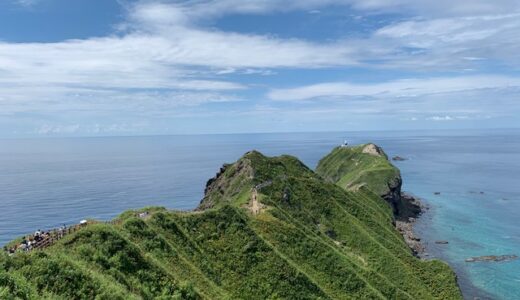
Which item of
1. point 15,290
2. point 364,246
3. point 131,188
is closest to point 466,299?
point 364,246

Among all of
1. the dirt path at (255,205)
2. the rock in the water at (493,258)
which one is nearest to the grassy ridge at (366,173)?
the rock in the water at (493,258)

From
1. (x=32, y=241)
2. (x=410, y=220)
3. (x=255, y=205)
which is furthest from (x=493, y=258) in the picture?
(x=32, y=241)

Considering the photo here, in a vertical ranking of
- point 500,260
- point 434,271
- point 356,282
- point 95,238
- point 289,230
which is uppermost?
point 95,238

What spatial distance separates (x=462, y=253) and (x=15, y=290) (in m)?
105

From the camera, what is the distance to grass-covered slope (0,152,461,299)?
30.5 meters

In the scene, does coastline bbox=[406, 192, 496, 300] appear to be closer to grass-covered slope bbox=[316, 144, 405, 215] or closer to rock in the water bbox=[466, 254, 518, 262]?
rock in the water bbox=[466, 254, 518, 262]

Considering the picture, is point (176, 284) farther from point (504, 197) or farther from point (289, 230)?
point (504, 197)

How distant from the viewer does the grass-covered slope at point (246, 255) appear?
30531 mm

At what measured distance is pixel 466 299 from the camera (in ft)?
255

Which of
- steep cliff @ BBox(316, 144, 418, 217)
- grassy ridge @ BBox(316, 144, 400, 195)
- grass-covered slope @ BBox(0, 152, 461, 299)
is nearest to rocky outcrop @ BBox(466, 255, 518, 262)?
grass-covered slope @ BBox(0, 152, 461, 299)

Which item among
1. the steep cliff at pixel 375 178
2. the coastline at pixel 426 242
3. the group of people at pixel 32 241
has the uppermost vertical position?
the group of people at pixel 32 241

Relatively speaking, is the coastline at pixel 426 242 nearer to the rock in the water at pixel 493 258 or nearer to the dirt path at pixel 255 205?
the rock in the water at pixel 493 258

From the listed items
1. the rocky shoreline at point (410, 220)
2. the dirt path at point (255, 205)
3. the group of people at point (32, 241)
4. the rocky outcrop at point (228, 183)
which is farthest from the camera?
the rocky shoreline at point (410, 220)

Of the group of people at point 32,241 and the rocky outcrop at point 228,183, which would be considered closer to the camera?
the group of people at point 32,241
